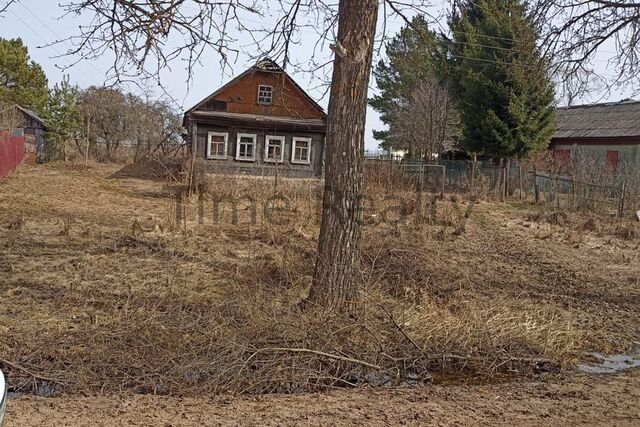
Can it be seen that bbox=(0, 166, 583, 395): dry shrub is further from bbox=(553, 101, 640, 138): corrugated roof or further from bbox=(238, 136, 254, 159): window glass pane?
bbox=(553, 101, 640, 138): corrugated roof

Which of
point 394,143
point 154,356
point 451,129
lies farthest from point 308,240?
point 394,143

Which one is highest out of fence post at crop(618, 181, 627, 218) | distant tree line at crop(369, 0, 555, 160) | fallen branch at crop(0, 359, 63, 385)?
distant tree line at crop(369, 0, 555, 160)

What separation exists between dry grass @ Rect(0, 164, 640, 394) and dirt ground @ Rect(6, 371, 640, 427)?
46 centimetres

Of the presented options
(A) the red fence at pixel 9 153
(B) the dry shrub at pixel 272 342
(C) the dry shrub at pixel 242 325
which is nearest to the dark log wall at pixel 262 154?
(A) the red fence at pixel 9 153

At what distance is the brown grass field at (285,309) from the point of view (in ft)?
17.3

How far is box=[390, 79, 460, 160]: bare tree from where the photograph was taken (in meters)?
A: 31.2

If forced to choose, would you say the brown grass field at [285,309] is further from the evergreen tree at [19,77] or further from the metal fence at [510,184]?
the evergreen tree at [19,77]

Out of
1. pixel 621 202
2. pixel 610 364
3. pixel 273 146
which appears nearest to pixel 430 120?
pixel 273 146

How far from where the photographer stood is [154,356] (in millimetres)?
5449

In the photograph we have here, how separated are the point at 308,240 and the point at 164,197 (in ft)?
31.1

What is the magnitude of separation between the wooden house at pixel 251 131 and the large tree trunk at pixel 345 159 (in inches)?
836

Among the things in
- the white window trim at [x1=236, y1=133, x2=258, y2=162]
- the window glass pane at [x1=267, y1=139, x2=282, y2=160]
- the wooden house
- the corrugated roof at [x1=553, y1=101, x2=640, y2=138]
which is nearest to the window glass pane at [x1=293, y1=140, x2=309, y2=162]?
the wooden house

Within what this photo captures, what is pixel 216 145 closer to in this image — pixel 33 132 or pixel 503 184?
pixel 503 184

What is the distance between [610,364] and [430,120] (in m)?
25.7
